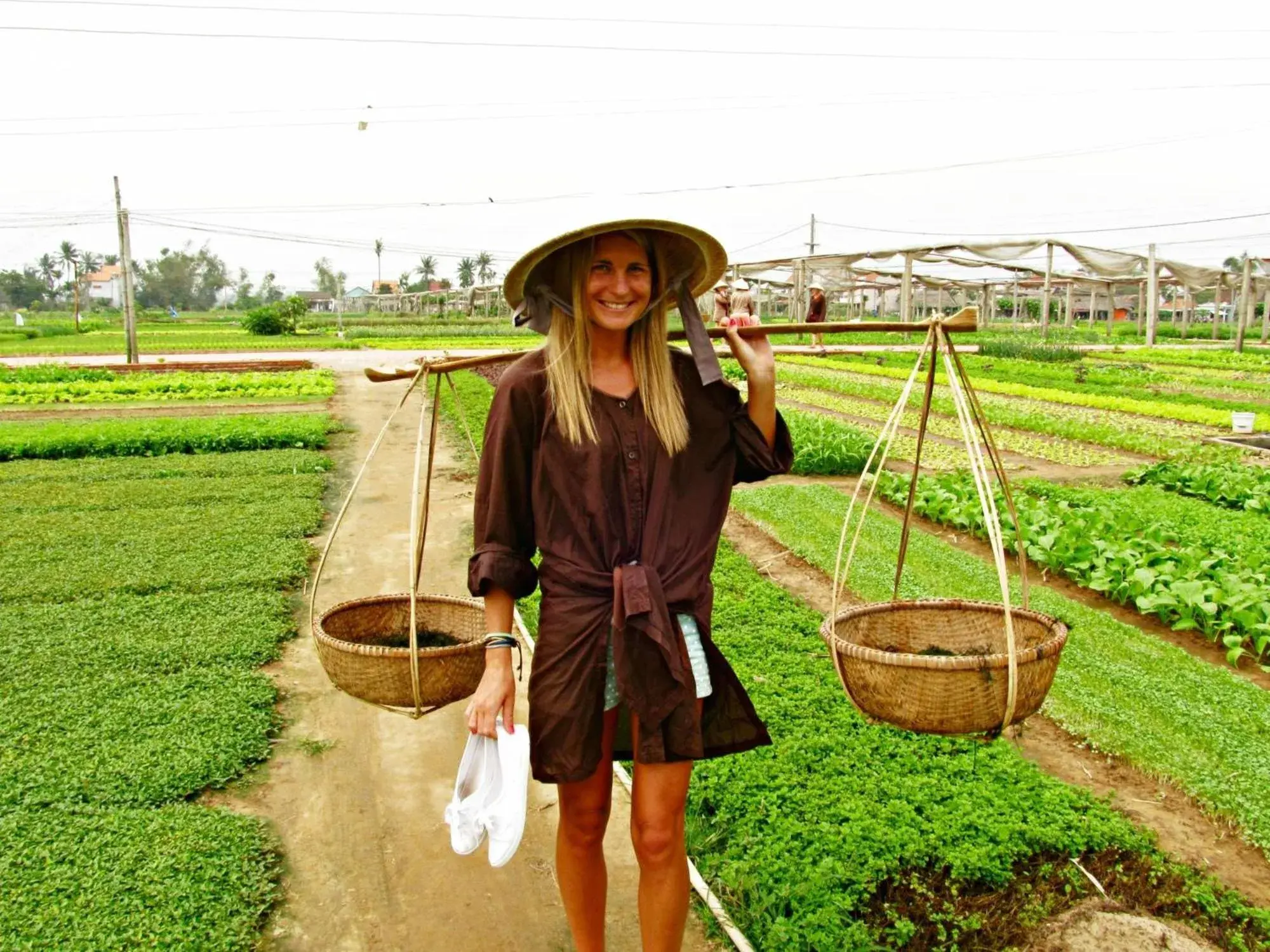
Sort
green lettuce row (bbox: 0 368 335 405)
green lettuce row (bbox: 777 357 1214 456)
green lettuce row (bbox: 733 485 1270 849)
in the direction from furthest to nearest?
green lettuce row (bbox: 0 368 335 405)
green lettuce row (bbox: 777 357 1214 456)
green lettuce row (bbox: 733 485 1270 849)

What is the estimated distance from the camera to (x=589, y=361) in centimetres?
222

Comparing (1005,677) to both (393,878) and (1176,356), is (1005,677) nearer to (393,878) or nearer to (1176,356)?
(393,878)

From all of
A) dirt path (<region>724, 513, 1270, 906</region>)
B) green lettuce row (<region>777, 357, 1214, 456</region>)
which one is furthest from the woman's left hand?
green lettuce row (<region>777, 357, 1214, 456</region>)

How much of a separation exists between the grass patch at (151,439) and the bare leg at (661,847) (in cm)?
1010

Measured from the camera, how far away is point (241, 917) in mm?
2713

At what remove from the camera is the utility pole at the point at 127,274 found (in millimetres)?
23234

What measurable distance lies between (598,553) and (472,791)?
1.87ft

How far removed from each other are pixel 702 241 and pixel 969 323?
2.22ft

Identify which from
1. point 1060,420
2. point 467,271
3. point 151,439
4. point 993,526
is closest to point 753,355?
point 993,526

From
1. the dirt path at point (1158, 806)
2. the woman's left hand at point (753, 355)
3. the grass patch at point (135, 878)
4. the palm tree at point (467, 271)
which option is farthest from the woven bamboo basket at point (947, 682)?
the palm tree at point (467, 271)

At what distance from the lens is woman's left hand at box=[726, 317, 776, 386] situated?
7.20 feet

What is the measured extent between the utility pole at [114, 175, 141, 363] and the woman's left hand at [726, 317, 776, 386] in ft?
76.5

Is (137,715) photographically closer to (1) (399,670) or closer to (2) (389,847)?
(2) (389,847)

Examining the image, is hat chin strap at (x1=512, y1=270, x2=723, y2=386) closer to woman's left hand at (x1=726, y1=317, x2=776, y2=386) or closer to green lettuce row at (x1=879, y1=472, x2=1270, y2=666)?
woman's left hand at (x1=726, y1=317, x2=776, y2=386)
